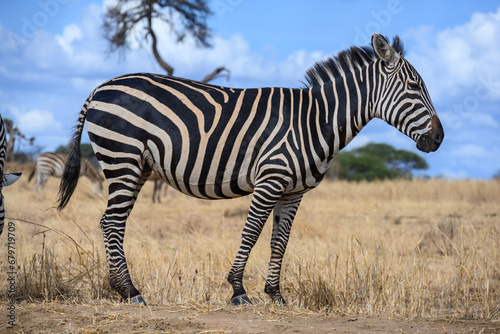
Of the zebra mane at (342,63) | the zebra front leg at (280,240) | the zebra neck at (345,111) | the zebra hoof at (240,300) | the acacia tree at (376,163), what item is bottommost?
the zebra hoof at (240,300)

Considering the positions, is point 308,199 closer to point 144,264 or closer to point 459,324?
point 144,264

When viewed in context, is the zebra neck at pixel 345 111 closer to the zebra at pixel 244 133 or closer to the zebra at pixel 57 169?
the zebra at pixel 244 133

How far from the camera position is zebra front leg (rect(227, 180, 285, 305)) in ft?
15.1

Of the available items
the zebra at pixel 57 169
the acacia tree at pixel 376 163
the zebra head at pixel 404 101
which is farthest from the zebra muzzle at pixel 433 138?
the acacia tree at pixel 376 163

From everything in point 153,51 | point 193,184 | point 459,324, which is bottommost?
point 459,324

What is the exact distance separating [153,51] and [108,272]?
1692 centimetres

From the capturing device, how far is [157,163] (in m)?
4.95

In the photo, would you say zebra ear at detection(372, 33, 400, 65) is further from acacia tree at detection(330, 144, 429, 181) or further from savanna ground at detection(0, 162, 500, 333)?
acacia tree at detection(330, 144, 429, 181)

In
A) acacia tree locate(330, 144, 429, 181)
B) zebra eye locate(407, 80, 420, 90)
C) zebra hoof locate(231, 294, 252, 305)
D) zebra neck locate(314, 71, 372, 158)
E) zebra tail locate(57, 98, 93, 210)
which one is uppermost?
acacia tree locate(330, 144, 429, 181)

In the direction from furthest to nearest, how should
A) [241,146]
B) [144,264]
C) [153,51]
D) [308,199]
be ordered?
[153,51]
[308,199]
[144,264]
[241,146]

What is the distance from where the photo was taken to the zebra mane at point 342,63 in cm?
515

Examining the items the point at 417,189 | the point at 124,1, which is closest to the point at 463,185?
the point at 417,189

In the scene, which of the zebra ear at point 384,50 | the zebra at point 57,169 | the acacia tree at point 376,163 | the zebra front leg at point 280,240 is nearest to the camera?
the zebra ear at point 384,50

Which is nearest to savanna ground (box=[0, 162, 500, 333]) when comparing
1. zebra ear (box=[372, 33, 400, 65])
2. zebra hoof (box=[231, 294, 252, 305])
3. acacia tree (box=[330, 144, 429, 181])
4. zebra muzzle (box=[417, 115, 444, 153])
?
zebra hoof (box=[231, 294, 252, 305])
